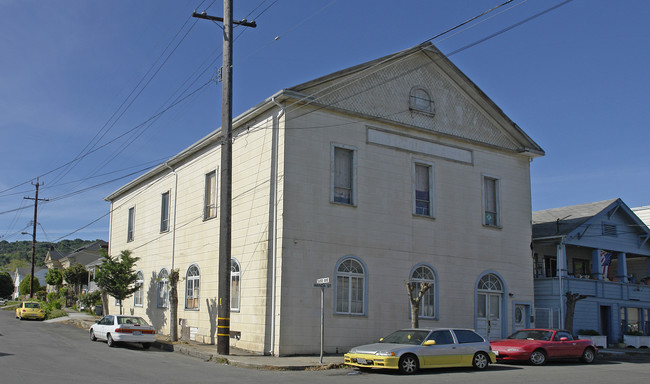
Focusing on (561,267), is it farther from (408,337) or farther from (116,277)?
(116,277)

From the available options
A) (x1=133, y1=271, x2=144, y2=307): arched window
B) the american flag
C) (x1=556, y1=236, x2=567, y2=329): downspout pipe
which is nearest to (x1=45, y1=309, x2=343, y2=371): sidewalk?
(x1=133, y1=271, x2=144, y2=307): arched window

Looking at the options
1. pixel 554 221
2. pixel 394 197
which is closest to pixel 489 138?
pixel 394 197

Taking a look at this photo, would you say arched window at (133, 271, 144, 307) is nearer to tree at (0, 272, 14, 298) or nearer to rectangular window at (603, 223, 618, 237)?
rectangular window at (603, 223, 618, 237)

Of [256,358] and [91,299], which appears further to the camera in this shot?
[91,299]

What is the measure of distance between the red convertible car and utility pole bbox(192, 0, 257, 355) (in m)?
8.67

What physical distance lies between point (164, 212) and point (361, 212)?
41.4ft

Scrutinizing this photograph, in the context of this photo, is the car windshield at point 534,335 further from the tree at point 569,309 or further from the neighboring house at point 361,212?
the tree at point 569,309

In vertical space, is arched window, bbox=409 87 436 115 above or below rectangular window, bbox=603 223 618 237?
above

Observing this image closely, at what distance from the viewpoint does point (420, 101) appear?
2450 centimetres

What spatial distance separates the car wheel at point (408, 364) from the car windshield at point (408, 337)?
1.59 feet

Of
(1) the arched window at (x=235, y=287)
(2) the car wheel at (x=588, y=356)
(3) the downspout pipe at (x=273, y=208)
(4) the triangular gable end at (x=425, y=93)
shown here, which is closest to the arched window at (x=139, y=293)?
(1) the arched window at (x=235, y=287)

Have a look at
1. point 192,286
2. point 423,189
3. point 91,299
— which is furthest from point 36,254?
point 423,189

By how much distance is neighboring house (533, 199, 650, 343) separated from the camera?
28.9m

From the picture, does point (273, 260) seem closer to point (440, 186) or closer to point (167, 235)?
point (440, 186)
